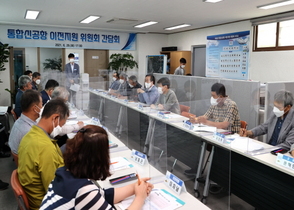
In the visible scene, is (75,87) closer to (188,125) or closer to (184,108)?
(184,108)

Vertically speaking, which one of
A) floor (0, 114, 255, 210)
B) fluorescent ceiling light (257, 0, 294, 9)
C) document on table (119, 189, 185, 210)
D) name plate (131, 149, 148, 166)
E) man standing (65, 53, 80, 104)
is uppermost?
Result: fluorescent ceiling light (257, 0, 294, 9)

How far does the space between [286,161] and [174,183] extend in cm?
93

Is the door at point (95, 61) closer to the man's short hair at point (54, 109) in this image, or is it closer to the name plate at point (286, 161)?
the man's short hair at point (54, 109)

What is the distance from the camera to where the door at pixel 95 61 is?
877 cm

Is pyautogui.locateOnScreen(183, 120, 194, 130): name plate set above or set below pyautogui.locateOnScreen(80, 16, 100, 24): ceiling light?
below

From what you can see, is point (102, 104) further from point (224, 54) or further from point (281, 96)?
point (224, 54)

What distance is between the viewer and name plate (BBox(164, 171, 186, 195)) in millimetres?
1477

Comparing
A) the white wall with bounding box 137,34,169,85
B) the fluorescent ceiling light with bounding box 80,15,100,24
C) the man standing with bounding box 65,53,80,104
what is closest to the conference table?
the man standing with bounding box 65,53,80,104

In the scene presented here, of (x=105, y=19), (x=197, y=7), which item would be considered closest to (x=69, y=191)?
(x=197, y=7)

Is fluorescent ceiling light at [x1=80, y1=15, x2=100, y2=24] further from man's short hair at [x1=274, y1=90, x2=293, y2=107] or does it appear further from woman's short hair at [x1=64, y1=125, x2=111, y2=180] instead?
woman's short hair at [x1=64, y1=125, x2=111, y2=180]

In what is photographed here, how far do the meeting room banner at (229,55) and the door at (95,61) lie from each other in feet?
12.0

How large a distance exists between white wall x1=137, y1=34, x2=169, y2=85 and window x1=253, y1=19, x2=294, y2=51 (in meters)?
3.98

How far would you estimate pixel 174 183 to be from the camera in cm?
153

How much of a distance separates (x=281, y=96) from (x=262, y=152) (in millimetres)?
640
